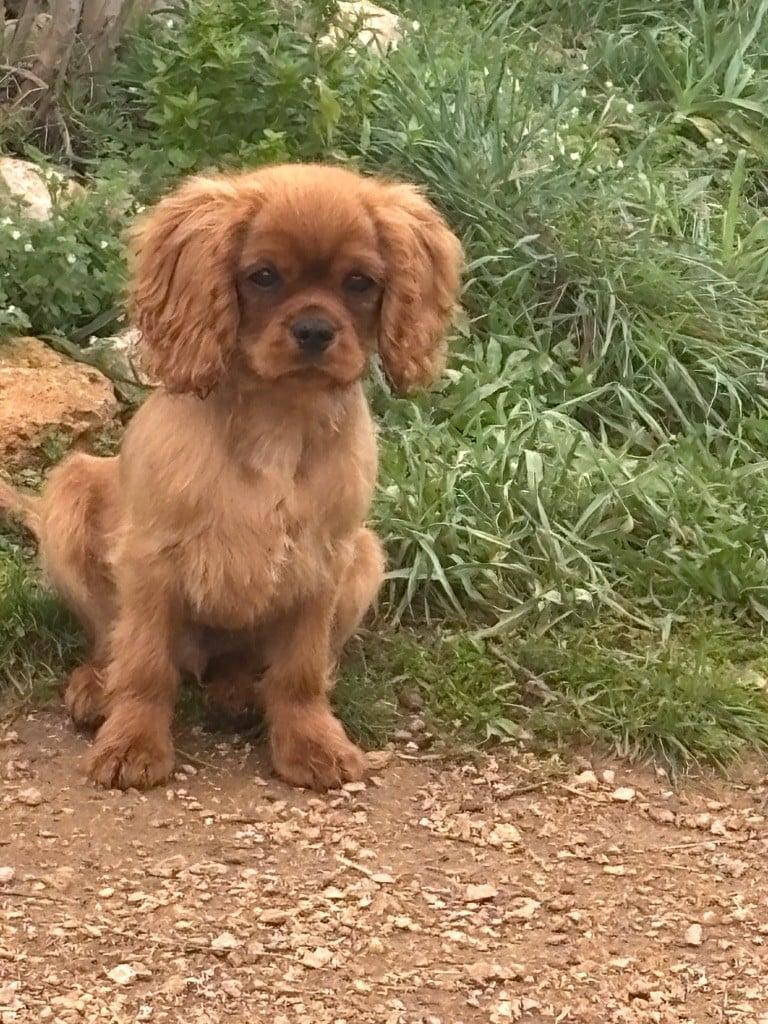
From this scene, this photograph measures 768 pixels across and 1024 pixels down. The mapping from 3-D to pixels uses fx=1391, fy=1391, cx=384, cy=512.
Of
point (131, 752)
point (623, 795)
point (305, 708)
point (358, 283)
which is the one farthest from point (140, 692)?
point (623, 795)

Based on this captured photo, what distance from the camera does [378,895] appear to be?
3.40 meters

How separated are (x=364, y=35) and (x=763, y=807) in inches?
196

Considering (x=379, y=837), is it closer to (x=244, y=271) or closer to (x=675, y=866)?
(x=675, y=866)

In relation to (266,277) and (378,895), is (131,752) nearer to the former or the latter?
(378,895)

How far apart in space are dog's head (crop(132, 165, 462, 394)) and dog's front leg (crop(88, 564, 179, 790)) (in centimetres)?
61

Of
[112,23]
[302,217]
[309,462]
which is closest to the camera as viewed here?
[302,217]

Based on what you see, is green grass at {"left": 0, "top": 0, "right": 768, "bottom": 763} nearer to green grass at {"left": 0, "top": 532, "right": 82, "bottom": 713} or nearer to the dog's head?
green grass at {"left": 0, "top": 532, "right": 82, "bottom": 713}

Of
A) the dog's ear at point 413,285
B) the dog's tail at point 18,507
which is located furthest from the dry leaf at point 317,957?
the dog's tail at point 18,507

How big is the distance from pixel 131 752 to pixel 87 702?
1.06ft

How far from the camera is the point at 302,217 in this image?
347cm

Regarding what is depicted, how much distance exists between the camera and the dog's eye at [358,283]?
142 inches

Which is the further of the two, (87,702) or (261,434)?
(87,702)

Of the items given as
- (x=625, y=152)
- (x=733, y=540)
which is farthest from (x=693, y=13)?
(x=733, y=540)

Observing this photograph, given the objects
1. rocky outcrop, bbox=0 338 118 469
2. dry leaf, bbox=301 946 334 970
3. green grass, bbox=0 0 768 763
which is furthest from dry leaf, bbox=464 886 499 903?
rocky outcrop, bbox=0 338 118 469
